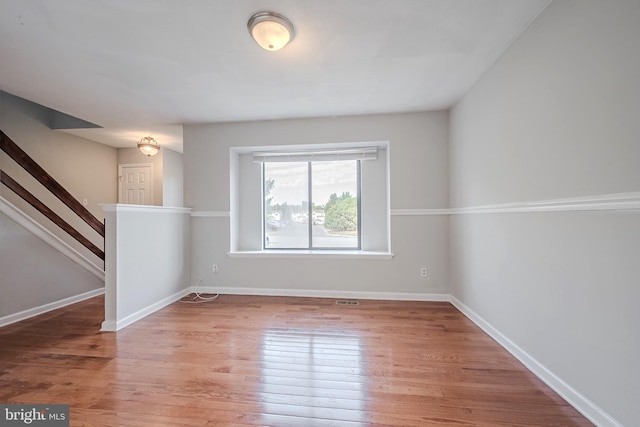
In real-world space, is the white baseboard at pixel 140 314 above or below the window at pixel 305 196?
below

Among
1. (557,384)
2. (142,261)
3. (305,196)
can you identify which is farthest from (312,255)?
(557,384)

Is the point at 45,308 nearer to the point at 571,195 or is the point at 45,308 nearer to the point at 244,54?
the point at 244,54

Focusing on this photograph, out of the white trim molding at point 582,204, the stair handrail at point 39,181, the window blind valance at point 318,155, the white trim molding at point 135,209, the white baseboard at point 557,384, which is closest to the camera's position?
the white trim molding at point 582,204

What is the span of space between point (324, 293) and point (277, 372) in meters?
1.63

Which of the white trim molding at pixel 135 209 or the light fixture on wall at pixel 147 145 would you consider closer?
the white trim molding at pixel 135 209

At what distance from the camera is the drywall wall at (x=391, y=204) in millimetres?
3145

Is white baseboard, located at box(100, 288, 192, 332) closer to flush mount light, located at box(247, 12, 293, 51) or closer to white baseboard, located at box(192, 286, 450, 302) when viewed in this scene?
white baseboard, located at box(192, 286, 450, 302)

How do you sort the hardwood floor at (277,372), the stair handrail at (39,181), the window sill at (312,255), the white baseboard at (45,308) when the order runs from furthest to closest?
the window sill at (312,255), the stair handrail at (39,181), the white baseboard at (45,308), the hardwood floor at (277,372)

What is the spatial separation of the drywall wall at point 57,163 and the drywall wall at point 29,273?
99 cm

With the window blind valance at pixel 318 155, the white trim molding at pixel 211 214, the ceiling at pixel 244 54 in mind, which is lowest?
the white trim molding at pixel 211 214

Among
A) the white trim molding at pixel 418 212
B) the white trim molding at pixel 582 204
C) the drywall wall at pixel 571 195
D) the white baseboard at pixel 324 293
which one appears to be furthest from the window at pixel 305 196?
the white trim molding at pixel 582 204

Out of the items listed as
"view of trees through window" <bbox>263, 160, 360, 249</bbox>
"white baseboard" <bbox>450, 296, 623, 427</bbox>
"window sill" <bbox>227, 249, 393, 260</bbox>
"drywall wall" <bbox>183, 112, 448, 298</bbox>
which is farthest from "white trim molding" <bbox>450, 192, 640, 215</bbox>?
"view of trees through window" <bbox>263, 160, 360, 249</bbox>

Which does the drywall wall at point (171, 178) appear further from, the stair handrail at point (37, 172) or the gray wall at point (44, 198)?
the stair handrail at point (37, 172)

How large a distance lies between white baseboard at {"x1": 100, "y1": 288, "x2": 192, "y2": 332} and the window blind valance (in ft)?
6.75
